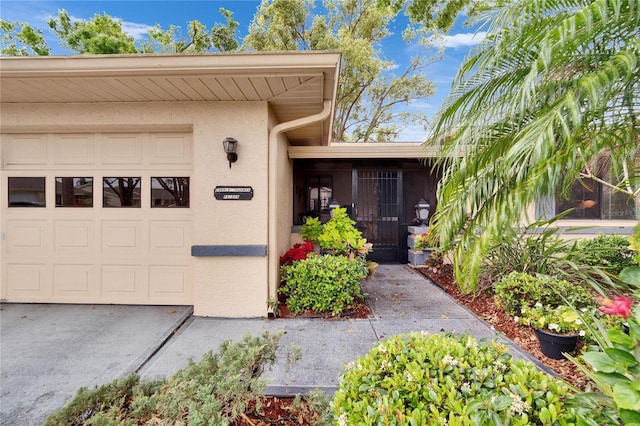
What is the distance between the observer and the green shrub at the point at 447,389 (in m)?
1.18

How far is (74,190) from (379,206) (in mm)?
6068

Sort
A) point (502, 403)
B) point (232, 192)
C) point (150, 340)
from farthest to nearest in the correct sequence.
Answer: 1. point (232, 192)
2. point (150, 340)
3. point (502, 403)

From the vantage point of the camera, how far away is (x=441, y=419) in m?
1.22

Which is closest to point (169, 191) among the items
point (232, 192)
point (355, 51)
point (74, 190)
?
point (232, 192)

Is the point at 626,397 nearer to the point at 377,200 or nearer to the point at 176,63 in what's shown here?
the point at 176,63

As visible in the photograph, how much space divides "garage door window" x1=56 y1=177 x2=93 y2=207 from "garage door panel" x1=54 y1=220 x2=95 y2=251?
11.1 inches

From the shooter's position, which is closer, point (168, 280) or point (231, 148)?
point (231, 148)

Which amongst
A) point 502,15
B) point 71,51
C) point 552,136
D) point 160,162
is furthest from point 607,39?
point 71,51

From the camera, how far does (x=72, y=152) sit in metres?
4.24

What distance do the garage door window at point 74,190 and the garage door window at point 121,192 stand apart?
0.23 m

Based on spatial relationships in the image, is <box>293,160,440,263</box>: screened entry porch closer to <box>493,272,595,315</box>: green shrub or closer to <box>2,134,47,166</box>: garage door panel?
<box>493,272,595,315</box>: green shrub

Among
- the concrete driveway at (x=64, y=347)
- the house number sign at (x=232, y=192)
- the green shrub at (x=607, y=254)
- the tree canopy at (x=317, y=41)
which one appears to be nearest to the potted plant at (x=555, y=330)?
the green shrub at (x=607, y=254)

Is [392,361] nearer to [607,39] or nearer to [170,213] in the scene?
[607,39]

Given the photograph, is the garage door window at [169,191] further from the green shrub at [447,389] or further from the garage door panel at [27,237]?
the green shrub at [447,389]
